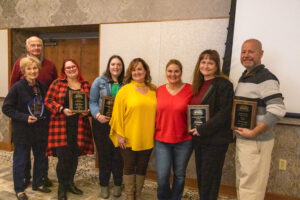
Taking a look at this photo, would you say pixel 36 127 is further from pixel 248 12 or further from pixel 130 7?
pixel 248 12

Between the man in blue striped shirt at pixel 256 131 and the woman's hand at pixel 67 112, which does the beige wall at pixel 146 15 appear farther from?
the woman's hand at pixel 67 112

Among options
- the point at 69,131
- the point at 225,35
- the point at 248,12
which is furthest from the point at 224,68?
the point at 69,131

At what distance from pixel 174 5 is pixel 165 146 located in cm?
167

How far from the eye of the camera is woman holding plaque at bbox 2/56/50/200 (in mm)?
2158

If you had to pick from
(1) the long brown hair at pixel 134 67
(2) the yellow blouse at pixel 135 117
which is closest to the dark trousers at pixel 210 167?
(2) the yellow blouse at pixel 135 117

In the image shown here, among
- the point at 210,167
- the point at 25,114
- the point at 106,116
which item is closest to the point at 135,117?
the point at 106,116

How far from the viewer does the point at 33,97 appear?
2.22m

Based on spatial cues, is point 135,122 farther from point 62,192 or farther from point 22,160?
point 22,160

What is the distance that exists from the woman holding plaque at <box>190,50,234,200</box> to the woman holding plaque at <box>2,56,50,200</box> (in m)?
1.48

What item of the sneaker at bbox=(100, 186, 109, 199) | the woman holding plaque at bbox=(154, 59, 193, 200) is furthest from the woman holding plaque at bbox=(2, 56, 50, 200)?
the woman holding plaque at bbox=(154, 59, 193, 200)

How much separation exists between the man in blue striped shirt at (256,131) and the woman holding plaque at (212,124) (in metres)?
0.12

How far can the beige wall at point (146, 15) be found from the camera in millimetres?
2367

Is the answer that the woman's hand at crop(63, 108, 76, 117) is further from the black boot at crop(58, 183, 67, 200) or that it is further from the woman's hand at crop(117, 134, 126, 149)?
the black boot at crop(58, 183, 67, 200)

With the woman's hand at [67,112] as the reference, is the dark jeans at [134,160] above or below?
below
